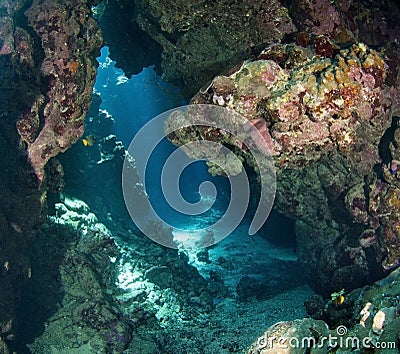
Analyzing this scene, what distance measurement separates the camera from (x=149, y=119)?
72.5 feet

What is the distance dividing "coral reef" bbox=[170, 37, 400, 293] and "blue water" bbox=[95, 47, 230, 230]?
3540mm

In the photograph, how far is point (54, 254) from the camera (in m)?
8.05

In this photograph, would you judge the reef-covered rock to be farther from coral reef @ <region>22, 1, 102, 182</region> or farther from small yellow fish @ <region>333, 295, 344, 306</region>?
coral reef @ <region>22, 1, 102, 182</region>

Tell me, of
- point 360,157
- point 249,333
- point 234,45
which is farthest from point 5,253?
point 360,157

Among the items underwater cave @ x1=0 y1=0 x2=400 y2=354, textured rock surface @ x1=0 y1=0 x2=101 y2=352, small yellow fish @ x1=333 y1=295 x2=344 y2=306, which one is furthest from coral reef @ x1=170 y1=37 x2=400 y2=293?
textured rock surface @ x1=0 y1=0 x2=101 y2=352

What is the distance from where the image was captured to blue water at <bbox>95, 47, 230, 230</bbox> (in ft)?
48.6

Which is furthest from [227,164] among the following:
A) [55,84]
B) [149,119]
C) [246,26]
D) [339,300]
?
[149,119]

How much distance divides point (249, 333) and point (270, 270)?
419cm

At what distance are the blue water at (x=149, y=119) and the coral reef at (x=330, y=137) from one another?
354 centimetres

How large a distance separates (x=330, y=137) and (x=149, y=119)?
1785 centimetres

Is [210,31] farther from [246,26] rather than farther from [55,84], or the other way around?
[55,84]

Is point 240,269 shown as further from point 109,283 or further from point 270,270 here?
point 109,283

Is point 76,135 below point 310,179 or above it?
above

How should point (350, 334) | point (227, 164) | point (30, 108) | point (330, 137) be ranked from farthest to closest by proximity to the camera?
1. point (227, 164)
2. point (30, 108)
3. point (330, 137)
4. point (350, 334)
